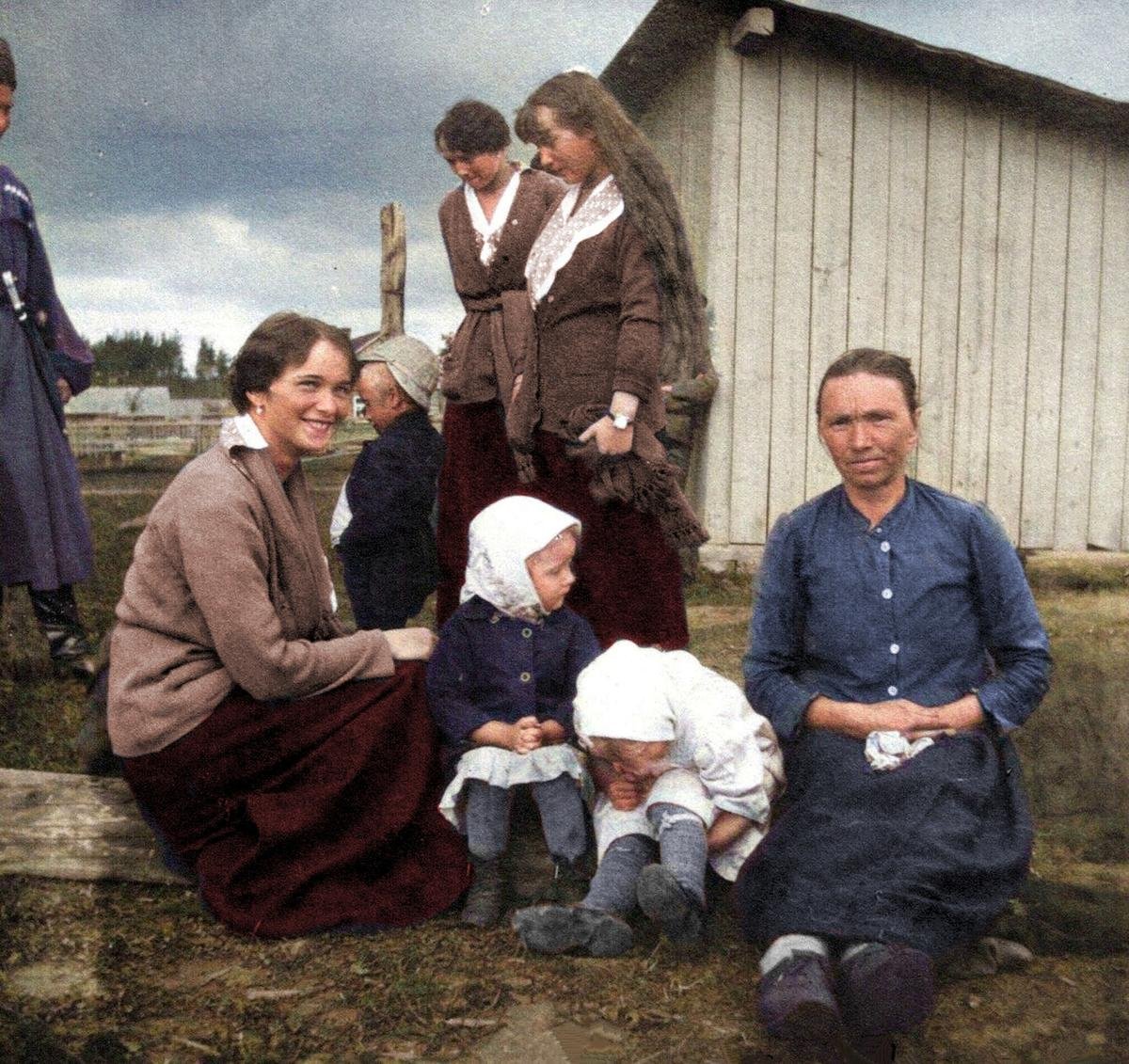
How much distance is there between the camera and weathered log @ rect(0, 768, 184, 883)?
326cm

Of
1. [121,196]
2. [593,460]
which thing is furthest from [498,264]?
[121,196]

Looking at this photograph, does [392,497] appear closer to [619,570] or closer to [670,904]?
[619,570]

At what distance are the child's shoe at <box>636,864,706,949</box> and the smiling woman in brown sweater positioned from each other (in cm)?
56

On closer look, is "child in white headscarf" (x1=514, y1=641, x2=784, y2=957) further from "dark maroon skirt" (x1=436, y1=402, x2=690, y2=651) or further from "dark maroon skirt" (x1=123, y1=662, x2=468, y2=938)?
"dark maroon skirt" (x1=436, y1=402, x2=690, y2=651)

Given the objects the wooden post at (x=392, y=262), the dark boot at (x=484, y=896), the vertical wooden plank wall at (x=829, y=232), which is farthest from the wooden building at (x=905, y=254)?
the dark boot at (x=484, y=896)

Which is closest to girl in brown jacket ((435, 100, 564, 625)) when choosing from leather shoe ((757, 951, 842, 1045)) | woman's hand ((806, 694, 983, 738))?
woman's hand ((806, 694, 983, 738))

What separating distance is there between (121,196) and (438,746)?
2166mm

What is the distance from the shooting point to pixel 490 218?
13.2 feet

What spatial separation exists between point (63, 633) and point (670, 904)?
3070 millimetres

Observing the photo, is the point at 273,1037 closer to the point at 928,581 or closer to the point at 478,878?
the point at 478,878

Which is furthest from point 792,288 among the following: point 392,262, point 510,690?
point 510,690

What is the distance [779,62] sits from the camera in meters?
6.75

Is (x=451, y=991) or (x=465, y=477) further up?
(x=465, y=477)

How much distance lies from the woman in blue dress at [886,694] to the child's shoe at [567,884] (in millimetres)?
494
